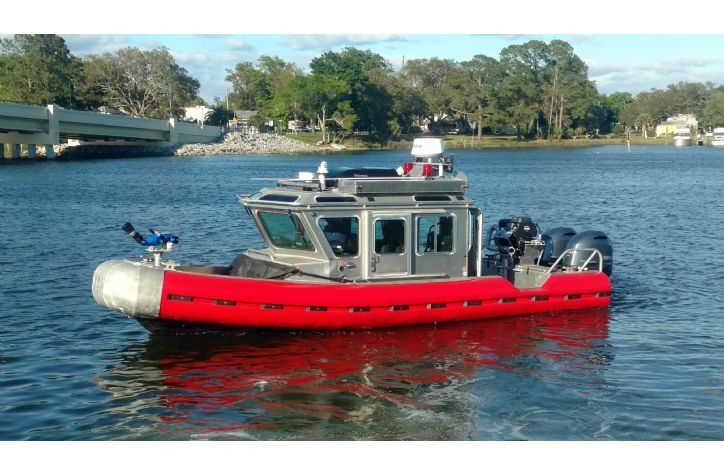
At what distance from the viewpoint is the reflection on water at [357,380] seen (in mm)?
11625

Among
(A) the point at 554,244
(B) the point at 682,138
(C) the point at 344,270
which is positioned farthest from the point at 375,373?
(B) the point at 682,138

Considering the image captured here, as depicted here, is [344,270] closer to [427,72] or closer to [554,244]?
[554,244]

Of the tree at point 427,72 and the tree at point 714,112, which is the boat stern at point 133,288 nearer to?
the tree at point 427,72

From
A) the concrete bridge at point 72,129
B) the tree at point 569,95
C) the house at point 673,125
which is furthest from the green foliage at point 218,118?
the house at point 673,125

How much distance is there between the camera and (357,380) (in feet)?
44.3

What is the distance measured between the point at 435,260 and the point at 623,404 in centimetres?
477

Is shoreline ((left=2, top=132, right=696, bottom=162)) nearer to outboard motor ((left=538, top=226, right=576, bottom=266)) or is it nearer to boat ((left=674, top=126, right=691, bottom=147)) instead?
boat ((left=674, top=126, right=691, bottom=147))

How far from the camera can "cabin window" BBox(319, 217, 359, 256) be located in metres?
15.5

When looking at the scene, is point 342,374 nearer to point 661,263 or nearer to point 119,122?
point 661,263

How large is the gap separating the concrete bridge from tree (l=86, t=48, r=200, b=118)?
1843 centimetres

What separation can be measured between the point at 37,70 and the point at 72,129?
905 inches

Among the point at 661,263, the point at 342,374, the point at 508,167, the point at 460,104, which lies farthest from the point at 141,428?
the point at 460,104


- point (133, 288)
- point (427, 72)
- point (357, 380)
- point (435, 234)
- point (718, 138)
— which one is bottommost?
point (357, 380)

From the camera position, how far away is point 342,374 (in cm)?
1378
